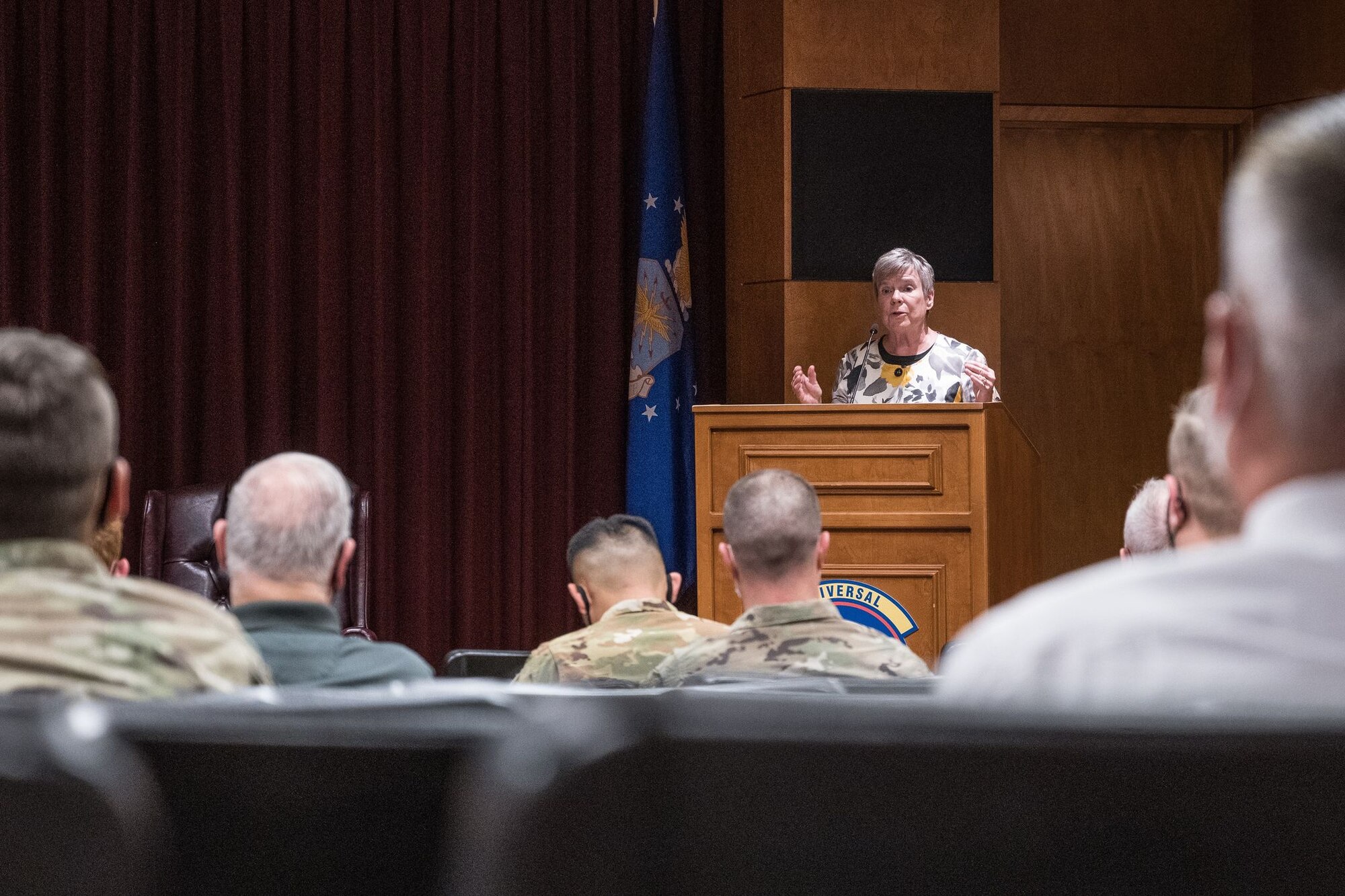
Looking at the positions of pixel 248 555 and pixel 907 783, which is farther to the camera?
pixel 248 555

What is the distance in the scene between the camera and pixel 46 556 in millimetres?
1432

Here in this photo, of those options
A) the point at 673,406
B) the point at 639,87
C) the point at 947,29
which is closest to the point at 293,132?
the point at 639,87

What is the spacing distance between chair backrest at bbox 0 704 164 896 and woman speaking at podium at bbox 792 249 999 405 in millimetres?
4314

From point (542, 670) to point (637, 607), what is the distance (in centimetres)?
38

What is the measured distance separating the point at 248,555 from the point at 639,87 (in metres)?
4.59

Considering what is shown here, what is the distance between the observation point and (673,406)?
20.8 feet

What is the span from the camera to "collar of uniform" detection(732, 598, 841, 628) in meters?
2.44

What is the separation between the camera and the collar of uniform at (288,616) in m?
2.09

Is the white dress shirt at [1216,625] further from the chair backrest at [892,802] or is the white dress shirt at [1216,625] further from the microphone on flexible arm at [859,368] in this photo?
the microphone on flexible arm at [859,368]

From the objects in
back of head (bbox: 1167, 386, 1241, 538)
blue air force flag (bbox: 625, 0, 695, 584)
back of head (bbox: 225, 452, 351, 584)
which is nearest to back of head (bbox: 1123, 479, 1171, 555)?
back of head (bbox: 1167, 386, 1241, 538)

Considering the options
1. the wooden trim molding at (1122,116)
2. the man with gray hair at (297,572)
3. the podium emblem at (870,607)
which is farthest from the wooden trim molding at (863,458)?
the wooden trim molding at (1122,116)

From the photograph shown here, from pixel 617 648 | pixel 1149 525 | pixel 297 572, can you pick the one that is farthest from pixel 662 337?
pixel 297 572

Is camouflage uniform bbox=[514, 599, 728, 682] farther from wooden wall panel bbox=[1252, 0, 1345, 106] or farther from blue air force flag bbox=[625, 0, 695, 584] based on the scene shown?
Answer: wooden wall panel bbox=[1252, 0, 1345, 106]

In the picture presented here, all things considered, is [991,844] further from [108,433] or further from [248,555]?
[248,555]
